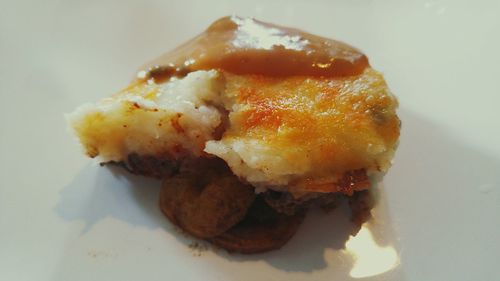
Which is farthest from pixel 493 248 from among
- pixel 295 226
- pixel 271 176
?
pixel 271 176

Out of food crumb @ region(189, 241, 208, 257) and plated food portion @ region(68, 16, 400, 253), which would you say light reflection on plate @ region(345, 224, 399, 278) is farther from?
food crumb @ region(189, 241, 208, 257)

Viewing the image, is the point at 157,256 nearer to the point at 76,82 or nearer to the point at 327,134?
the point at 327,134

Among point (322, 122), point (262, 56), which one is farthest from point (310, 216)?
point (262, 56)

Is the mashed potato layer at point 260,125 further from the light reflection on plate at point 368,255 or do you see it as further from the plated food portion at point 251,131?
the light reflection on plate at point 368,255

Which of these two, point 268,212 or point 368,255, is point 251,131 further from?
point 368,255

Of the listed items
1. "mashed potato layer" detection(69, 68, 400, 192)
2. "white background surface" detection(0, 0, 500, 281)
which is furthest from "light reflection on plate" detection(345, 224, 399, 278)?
"mashed potato layer" detection(69, 68, 400, 192)

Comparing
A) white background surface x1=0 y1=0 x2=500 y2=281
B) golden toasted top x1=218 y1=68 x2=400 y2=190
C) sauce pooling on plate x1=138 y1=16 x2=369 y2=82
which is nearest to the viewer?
golden toasted top x1=218 y1=68 x2=400 y2=190
